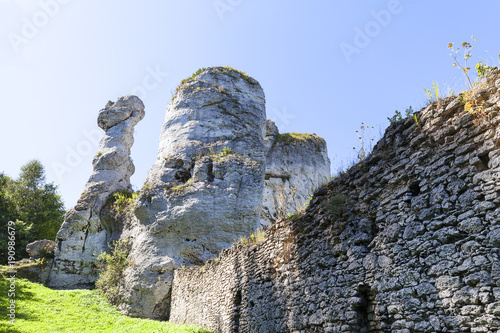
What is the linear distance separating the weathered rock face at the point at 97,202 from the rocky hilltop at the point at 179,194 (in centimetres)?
6

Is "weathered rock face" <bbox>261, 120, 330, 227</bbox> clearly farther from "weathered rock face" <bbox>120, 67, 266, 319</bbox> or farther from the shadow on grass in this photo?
the shadow on grass

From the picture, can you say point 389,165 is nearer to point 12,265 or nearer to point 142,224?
point 142,224

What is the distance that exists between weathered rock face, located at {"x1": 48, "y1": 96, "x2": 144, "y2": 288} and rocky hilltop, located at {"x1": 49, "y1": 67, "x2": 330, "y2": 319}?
0.19ft

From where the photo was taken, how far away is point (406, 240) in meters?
4.42

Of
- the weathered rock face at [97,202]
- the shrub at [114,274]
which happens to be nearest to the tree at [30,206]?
the weathered rock face at [97,202]

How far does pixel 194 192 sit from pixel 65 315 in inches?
291

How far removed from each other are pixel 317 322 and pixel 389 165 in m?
2.97

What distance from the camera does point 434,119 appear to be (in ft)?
14.7

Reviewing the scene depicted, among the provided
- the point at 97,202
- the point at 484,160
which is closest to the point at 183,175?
the point at 97,202

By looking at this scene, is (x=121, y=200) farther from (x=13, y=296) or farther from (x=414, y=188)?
(x=414, y=188)

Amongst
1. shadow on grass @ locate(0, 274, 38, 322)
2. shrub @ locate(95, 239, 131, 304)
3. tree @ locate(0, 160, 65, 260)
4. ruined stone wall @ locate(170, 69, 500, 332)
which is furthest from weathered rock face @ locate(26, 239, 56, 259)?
ruined stone wall @ locate(170, 69, 500, 332)

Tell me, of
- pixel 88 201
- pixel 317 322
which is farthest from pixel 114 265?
pixel 317 322

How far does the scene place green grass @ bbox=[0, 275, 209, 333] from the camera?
1029cm

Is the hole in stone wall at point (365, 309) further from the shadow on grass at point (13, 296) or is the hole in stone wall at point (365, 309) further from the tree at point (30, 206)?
the tree at point (30, 206)
